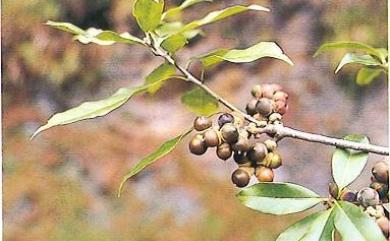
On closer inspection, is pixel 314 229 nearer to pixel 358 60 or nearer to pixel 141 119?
pixel 358 60

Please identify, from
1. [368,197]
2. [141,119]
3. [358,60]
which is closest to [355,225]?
[368,197]

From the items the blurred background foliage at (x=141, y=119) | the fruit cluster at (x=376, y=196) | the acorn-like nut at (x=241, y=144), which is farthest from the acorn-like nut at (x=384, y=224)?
the blurred background foliage at (x=141, y=119)

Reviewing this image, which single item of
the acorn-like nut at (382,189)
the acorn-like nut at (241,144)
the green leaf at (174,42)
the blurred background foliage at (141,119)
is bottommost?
the blurred background foliage at (141,119)

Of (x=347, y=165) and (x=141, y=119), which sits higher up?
(x=347, y=165)

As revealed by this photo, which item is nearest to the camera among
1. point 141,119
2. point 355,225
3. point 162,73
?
point 355,225

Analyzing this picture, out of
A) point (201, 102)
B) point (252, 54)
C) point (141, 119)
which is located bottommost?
point (141, 119)

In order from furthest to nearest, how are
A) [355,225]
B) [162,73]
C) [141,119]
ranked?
[141,119] → [162,73] → [355,225]

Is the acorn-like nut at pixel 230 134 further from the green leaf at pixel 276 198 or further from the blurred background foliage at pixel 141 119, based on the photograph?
the blurred background foliage at pixel 141 119

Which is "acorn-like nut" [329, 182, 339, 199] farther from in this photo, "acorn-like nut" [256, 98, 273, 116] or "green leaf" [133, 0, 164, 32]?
"green leaf" [133, 0, 164, 32]
